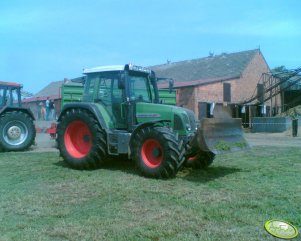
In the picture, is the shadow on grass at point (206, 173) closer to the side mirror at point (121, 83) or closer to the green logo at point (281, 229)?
the side mirror at point (121, 83)

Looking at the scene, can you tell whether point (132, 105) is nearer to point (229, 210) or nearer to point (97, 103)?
point (97, 103)

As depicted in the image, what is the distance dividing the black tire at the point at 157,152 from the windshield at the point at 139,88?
115cm

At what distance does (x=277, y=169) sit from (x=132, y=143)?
10.4 feet

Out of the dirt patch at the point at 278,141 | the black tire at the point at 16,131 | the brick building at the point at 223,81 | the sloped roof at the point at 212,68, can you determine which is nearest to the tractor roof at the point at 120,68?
the black tire at the point at 16,131

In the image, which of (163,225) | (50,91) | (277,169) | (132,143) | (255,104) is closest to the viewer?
(163,225)

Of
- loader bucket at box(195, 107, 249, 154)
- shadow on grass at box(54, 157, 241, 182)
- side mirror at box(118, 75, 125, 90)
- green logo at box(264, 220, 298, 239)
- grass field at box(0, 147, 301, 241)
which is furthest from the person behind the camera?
side mirror at box(118, 75, 125, 90)

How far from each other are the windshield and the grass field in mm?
1547

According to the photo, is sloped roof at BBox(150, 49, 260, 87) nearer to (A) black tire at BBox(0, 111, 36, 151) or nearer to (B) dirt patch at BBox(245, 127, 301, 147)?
(B) dirt patch at BBox(245, 127, 301, 147)

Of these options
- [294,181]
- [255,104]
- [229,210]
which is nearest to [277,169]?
[294,181]

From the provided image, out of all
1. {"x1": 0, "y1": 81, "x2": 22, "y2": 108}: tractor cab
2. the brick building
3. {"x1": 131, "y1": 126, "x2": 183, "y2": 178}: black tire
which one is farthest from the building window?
{"x1": 131, "y1": 126, "x2": 183, "y2": 178}: black tire

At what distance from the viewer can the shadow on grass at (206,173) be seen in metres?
7.55

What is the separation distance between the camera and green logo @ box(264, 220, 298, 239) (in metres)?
4.32

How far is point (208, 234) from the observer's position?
4.37 metres

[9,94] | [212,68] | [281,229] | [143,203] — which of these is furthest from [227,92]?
[281,229]
